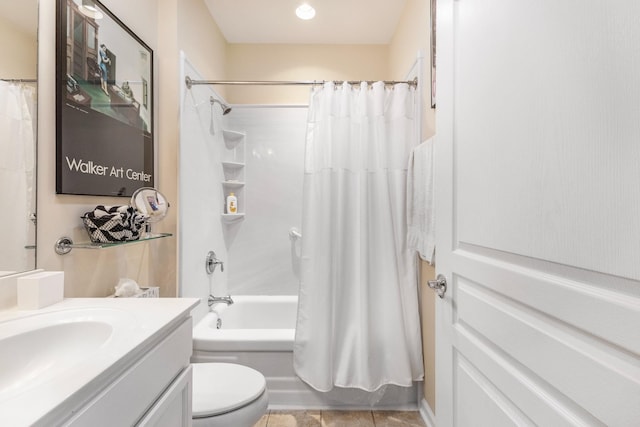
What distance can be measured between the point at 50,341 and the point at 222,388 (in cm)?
70

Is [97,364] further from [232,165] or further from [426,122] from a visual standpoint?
[232,165]

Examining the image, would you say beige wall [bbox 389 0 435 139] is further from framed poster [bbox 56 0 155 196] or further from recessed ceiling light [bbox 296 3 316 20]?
framed poster [bbox 56 0 155 196]

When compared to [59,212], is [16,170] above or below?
above

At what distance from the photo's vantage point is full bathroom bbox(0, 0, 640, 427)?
0.55m

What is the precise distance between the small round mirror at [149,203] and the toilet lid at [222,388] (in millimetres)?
746

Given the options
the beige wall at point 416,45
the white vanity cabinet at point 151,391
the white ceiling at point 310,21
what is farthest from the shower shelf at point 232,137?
the white vanity cabinet at point 151,391

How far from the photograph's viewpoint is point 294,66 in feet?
8.82

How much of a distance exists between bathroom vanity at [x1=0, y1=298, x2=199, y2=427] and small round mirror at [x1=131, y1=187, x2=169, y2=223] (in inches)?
19.1

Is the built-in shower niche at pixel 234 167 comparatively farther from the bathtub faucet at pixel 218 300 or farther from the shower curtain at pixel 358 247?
the shower curtain at pixel 358 247

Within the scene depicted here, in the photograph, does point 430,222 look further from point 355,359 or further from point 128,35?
point 128,35

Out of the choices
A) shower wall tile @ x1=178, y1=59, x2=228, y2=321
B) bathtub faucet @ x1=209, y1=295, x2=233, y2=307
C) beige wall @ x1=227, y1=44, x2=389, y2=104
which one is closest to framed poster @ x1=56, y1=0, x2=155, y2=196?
shower wall tile @ x1=178, y1=59, x2=228, y2=321

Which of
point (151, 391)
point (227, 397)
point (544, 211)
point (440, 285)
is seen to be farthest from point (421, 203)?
point (151, 391)

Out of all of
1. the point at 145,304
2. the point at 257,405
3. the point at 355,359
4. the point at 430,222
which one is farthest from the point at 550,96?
the point at 355,359

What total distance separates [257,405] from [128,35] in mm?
1782
